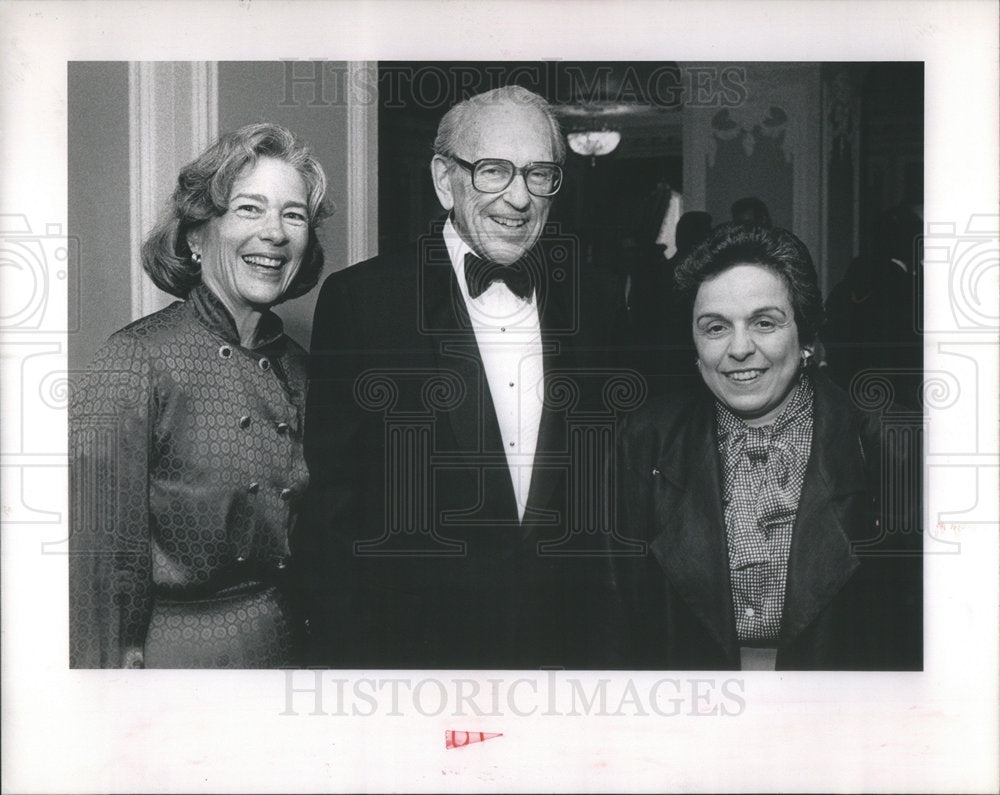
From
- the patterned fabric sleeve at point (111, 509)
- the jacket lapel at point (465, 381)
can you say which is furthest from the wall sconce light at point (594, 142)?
the patterned fabric sleeve at point (111, 509)

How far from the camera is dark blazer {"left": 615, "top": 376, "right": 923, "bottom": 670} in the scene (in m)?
5.23

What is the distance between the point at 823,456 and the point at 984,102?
5.07 ft

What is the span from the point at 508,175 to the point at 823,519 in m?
1.85

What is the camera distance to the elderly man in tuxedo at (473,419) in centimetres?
521

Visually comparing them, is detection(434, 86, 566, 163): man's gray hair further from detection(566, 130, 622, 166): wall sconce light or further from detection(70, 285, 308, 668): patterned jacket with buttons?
detection(70, 285, 308, 668): patterned jacket with buttons

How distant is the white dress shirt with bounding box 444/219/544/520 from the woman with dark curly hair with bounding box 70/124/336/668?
2.16ft

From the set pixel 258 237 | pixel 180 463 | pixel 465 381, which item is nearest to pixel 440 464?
pixel 465 381

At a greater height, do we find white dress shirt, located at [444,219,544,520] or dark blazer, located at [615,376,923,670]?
white dress shirt, located at [444,219,544,520]

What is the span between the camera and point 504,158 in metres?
5.21

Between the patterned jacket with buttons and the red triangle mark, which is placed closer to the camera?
the patterned jacket with buttons

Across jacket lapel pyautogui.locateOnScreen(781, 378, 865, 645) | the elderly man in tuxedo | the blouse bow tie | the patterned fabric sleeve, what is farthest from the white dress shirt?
the patterned fabric sleeve

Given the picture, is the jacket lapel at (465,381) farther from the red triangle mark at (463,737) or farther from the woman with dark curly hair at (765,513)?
the red triangle mark at (463,737)

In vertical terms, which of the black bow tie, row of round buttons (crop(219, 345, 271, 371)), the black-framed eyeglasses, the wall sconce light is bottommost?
row of round buttons (crop(219, 345, 271, 371))

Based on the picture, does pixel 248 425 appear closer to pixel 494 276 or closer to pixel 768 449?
pixel 494 276
